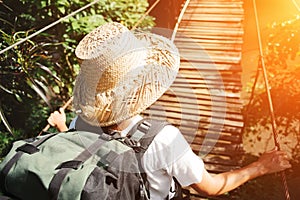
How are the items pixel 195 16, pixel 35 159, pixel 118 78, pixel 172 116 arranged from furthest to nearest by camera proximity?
pixel 195 16 → pixel 172 116 → pixel 118 78 → pixel 35 159

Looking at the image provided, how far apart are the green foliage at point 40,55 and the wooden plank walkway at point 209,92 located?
2.94 feet

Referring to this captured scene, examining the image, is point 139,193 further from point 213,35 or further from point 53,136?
point 213,35

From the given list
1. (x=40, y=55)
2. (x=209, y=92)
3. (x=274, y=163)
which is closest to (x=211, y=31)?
(x=209, y=92)

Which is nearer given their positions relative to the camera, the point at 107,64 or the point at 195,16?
the point at 107,64

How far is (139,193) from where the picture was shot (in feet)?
5.01

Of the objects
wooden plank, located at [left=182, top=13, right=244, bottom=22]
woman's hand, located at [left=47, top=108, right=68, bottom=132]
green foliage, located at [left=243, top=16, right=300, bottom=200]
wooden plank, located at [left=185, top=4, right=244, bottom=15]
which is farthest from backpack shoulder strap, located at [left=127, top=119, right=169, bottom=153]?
wooden plank, located at [left=185, top=4, right=244, bottom=15]

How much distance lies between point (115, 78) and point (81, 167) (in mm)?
434

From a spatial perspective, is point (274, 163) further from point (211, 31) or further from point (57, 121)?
point (211, 31)

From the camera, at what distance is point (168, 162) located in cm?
158

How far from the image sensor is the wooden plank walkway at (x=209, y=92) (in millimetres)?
3646

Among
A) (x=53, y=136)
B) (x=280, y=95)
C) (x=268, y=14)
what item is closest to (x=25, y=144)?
(x=53, y=136)

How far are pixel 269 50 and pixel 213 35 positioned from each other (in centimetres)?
69

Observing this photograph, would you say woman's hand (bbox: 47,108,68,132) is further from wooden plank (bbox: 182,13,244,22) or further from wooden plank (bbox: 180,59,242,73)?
wooden plank (bbox: 182,13,244,22)

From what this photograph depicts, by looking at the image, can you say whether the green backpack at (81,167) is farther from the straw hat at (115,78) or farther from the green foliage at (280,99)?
the green foliage at (280,99)
